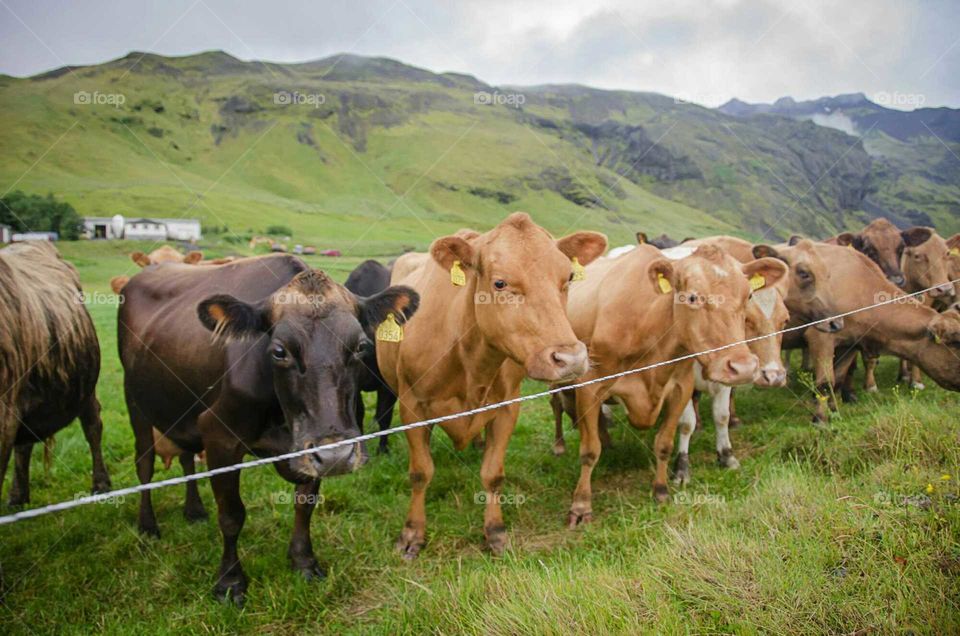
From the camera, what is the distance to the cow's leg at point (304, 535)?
4.60 metres

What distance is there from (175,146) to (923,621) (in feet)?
574

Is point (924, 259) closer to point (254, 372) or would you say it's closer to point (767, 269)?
point (767, 269)

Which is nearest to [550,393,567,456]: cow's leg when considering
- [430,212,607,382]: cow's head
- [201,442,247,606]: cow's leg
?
[430,212,607,382]: cow's head

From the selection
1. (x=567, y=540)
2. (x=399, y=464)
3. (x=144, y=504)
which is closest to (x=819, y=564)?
(x=567, y=540)

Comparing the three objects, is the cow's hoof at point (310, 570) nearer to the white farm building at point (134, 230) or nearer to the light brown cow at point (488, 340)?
the light brown cow at point (488, 340)

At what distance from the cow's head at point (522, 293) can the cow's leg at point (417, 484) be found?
4.02 ft

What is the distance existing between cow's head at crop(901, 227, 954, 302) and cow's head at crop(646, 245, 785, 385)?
26.6 ft

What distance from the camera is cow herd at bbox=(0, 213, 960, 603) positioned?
3.98 metres

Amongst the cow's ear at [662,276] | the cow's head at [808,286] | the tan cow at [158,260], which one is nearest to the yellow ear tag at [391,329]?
the cow's ear at [662,276]

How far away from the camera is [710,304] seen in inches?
207

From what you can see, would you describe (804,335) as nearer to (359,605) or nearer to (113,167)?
(359,605)

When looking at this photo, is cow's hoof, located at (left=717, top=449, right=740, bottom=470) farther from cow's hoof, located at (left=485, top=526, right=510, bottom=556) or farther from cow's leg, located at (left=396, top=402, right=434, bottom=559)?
cow's leg, located at (left=396, top=402, right=434, bottom=559)

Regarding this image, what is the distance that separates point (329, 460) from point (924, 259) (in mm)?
12199

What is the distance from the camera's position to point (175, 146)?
150 m
